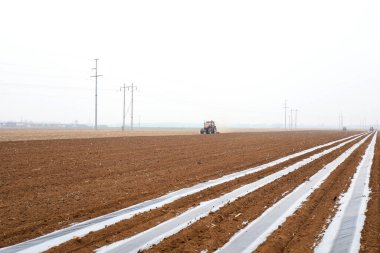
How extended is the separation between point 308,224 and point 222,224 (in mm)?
1693

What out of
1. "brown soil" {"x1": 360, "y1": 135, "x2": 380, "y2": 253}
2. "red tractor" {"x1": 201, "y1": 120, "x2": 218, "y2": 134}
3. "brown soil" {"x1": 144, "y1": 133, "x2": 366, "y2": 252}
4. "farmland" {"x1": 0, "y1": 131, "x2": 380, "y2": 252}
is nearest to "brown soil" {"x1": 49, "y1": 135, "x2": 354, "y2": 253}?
"farmland" {"x1": 0, "y1": 131, "x2": 380, "y2": 252}

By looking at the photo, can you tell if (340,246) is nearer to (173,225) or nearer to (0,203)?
(173,225)

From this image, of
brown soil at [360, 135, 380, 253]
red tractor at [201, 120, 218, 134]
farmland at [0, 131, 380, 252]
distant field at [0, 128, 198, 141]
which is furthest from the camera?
red tractor at [201, 120, 218, 134]

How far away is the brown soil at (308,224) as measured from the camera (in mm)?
5836

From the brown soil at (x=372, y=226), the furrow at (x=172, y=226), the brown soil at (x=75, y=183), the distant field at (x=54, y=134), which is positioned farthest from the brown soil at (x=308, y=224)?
the distant field at (x=54, y=134)

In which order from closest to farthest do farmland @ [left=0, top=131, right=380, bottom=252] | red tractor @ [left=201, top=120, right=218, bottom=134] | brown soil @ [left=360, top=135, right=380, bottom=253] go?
brown soil @ [left=360, top=135, right=380, bottom=253], farmland @ [left=0, top=131, right=380, bottom=252], red tractor @ [left=201, top=120, right=218, bottom=134]

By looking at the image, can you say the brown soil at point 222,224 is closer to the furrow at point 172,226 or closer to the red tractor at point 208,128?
the furrow at point 172,226

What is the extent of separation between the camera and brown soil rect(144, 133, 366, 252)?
5844mm

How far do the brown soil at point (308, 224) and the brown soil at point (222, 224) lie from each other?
74cm

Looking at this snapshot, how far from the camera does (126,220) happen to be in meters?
7.38

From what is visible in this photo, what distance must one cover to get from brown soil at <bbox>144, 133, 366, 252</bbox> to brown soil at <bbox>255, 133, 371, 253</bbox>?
29.2 inches

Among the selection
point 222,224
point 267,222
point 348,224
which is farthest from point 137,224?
point 348,224

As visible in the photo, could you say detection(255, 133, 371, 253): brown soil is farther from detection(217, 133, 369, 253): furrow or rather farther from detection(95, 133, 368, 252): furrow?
detection(95, 133, 368, 252): furrow

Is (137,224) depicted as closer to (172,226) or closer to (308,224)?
(172,226)
